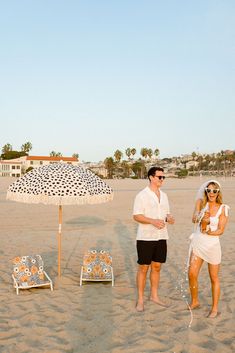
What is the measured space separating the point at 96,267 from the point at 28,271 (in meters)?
1.17

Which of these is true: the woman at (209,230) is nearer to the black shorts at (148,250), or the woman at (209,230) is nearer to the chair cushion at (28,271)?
the black shorts at (148,250)

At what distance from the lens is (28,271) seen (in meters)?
6.33

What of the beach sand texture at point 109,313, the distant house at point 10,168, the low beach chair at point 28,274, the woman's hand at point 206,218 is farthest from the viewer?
the distant house at point 10,168

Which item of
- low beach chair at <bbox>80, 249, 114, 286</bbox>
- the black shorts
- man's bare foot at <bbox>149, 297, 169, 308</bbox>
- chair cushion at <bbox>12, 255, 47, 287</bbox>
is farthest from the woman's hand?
chair cushion at <bbox>12, 255, 47, 287</bbox>

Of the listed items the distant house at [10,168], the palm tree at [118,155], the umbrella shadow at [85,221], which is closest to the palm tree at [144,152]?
the palm tree at [118,155]

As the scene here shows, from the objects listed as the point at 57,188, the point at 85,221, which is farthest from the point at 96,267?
the point at 85,221

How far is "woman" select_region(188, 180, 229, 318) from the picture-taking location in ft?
15.9

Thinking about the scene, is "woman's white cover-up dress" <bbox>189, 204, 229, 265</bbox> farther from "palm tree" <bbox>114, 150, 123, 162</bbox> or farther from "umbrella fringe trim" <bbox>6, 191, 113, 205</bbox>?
"palm tree" <bbox>114, 150, 123, 162</bbox>

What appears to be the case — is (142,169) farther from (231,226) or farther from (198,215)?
(198,215)

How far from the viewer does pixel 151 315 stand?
17.0ft

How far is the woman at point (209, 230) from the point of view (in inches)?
191

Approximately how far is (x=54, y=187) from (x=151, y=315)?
2.35 metres

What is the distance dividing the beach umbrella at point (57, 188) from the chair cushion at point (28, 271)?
109 centimetres

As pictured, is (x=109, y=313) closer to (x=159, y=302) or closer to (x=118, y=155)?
(x=159, y=302)
